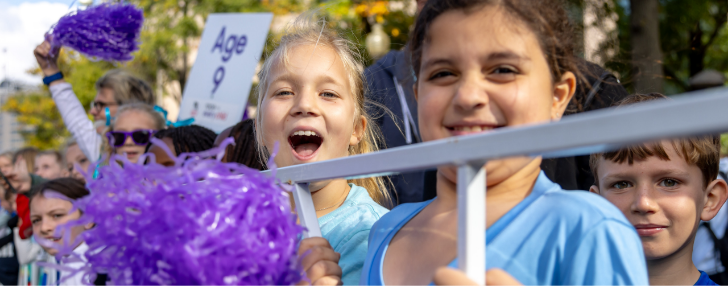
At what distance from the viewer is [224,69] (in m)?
A: 4.43

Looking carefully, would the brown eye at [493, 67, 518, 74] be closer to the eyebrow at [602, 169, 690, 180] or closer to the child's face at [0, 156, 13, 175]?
the eyebrow at [602, 169, 690, 180]

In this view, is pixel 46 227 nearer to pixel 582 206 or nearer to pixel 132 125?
pixel 132 125

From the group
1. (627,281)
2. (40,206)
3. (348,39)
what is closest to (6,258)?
(40,206)

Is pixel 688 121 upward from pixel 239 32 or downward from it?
downward

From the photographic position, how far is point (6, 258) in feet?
16.4

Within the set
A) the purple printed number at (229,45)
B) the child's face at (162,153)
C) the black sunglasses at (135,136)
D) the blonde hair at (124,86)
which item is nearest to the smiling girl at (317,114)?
the child's face at (162,153)

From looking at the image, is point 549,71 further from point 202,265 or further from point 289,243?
point 202,265

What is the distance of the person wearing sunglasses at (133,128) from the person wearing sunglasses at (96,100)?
21cm

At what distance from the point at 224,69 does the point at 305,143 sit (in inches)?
108

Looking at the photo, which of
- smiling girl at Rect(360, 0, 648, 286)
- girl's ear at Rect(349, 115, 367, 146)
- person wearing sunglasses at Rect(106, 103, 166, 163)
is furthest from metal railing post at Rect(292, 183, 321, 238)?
person wearing sunglasses at Rect(106, 103, 166, 163)

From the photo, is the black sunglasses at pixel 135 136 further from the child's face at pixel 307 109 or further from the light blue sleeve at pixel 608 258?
the light blue sleeve at pixel 608 258

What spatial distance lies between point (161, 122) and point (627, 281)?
3838mm

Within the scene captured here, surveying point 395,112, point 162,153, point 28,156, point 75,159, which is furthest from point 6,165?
point 395,112

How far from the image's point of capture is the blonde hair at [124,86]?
14.5 feet
